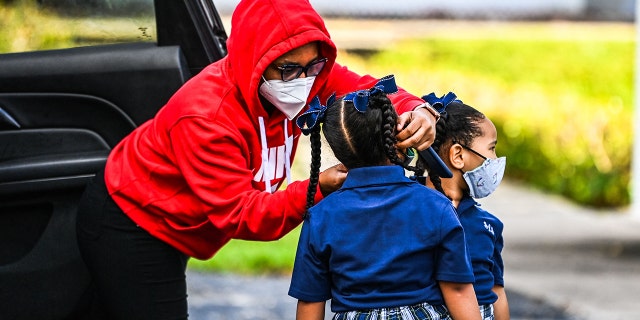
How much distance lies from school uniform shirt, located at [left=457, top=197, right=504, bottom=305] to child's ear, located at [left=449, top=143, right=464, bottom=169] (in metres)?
0.10

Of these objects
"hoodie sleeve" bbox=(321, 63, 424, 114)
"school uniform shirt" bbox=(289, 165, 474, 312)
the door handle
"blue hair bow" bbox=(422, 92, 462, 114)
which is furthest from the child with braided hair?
the door handle

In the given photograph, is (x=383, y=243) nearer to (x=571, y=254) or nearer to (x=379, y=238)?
(x=379, y=238)

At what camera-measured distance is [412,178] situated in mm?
2811

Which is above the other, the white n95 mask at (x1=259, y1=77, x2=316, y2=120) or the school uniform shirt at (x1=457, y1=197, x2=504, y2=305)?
the white n95 mask at (x1=259, y1=77, x2=316, y2=120)

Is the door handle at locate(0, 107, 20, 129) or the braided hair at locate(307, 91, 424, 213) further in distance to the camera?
the door handle at locate(0, 107, 20, 129)

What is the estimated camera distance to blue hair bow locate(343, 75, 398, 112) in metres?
2.68

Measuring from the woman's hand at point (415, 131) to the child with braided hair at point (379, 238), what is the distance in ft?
0.09

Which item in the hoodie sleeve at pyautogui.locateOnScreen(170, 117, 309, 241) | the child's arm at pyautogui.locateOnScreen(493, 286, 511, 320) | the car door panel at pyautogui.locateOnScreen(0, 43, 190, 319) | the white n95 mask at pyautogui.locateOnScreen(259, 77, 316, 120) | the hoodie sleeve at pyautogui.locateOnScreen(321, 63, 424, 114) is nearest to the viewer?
the hoodie sleeve at pyautogui.locateOnScreen(170, 117, 309, 241)

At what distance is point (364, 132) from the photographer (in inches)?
106

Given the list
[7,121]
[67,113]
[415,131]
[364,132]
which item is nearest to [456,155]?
[415,131]

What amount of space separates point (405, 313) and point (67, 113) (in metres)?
1.49

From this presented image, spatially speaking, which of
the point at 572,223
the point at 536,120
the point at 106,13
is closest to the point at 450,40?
the point at 536,120

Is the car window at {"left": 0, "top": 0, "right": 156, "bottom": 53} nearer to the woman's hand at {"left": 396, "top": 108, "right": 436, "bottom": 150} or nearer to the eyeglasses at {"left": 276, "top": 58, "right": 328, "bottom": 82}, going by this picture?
the eyeglasses at {"left": 276, "top": 58, "right": 328, "bottom": 82}

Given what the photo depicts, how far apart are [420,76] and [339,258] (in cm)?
1008
